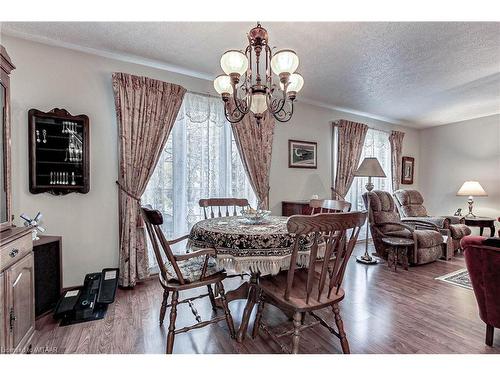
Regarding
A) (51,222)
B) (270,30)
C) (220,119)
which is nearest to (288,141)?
(220,119)

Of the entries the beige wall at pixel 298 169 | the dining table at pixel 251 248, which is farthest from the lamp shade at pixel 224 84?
the beige wall at pixel 298 169

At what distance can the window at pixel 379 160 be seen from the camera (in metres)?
4.98

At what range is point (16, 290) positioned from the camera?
1.43 meters

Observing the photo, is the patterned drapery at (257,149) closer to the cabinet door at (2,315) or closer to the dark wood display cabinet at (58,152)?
the dark wood display cabinet at (58,152)

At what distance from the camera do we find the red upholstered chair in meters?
1.65

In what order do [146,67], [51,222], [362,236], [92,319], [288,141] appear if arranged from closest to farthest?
[92,319] < [51,222] < [146,67] < [288,141] < [362,236]

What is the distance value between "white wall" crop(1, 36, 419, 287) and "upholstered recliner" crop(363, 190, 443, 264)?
3.27 metres

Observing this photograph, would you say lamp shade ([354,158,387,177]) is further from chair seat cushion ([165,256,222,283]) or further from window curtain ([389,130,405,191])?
chair seat cushion ([165,256,222,283])

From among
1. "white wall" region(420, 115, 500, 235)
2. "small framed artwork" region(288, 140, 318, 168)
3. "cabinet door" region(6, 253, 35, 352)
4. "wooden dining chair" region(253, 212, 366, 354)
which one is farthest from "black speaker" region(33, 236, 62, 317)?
"white wall" region(420, 115, 500, 235)

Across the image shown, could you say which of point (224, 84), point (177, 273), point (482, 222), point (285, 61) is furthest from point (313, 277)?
point (482, 222)

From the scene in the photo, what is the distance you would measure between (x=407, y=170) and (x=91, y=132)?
6232mm

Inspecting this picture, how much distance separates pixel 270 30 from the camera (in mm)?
2264

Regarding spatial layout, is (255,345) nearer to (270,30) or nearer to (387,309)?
(387,309)
